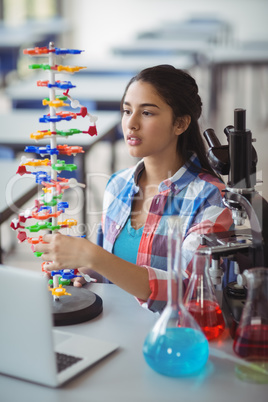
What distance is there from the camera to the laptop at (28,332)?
104 cm

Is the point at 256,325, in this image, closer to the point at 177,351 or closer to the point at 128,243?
the point at 177,351

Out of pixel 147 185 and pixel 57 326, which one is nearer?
pixel 57 326

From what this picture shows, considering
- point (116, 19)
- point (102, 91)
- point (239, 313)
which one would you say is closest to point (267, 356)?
point (239, 313)

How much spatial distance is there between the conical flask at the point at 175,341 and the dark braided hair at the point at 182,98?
2.44 feet

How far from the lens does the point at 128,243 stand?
1817 mm

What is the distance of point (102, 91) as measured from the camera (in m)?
4.46

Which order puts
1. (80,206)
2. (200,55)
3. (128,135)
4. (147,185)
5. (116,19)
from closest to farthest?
(128,135), (147,185), (80,206), (200,55), (116,19)

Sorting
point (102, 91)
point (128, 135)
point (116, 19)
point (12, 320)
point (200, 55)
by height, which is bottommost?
point (12, 320)

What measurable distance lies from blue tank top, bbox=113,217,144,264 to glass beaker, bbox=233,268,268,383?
0.67m

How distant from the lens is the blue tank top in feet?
5.91

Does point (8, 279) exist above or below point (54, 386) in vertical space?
above

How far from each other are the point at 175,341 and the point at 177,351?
2cm

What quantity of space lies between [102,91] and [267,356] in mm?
3531

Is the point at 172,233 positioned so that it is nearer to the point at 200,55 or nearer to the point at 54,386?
the point at 54,386
